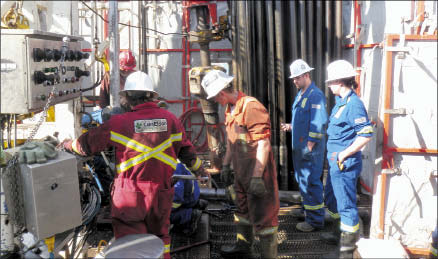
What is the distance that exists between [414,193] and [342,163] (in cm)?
70

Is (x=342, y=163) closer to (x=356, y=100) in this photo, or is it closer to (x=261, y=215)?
(x=356, y=100)

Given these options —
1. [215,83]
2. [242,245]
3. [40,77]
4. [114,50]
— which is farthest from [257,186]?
[40,77]

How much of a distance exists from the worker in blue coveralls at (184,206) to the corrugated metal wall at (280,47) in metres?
1.74

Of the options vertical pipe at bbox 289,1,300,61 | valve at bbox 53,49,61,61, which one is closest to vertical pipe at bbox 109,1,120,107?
valve at bbox 53,49,61,61

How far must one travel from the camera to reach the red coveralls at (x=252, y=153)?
328 cm

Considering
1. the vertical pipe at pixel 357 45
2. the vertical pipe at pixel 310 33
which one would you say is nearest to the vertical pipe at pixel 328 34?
the vertical pipe at pixel 310 33

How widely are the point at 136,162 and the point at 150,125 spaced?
0.28m

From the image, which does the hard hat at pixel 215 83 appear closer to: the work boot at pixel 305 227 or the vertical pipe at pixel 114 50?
the vertical pipe at pixel 114 50

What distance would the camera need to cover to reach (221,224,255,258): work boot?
3.63 metres

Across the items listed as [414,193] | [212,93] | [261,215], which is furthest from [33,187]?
[414,193]

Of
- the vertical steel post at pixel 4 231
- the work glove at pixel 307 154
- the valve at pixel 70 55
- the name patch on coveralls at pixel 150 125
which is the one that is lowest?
the vertical steel post at pixel 4 231

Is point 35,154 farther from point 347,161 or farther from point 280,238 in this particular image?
point 280,238

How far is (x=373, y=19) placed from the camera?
Result: 5.11 meters

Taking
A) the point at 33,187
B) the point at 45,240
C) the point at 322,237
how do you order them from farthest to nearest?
the point at 322,237, the point at 45,240, the point at 33,187
